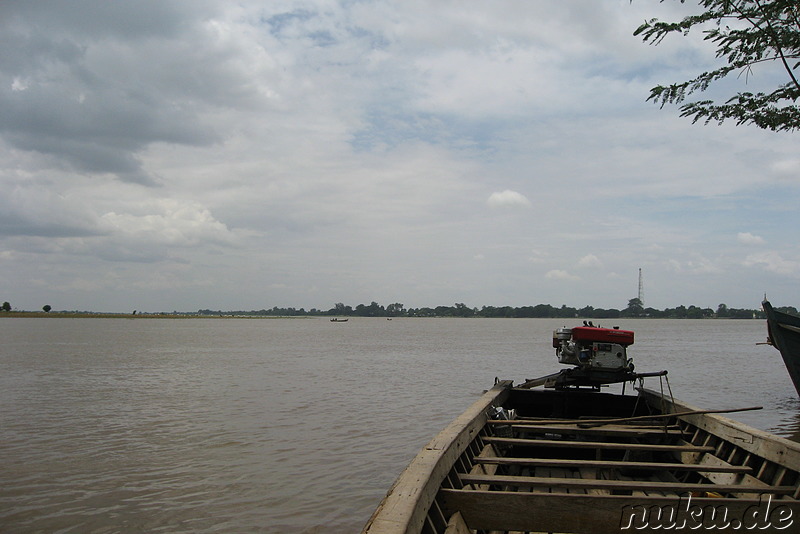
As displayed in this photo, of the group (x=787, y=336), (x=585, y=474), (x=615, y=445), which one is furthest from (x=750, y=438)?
(x=787, y=336)

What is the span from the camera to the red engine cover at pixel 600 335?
830 cm

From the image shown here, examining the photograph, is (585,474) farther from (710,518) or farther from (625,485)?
(710,518)

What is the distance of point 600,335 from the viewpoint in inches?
328

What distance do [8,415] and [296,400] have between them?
7.05 meters

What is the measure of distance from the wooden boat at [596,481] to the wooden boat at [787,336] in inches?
300

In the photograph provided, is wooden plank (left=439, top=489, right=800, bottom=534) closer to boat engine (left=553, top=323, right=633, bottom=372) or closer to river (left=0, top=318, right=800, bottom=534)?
river (left=0, top=318, right=800, bottom=534)

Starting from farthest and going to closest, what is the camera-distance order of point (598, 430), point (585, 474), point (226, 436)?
point (226, 436)
point (598, 430)
point (585, 474)

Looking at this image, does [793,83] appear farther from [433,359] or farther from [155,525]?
[433,359]

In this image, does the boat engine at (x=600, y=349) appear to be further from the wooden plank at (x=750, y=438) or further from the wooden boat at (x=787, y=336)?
the wooden boat at (x=787, y=336)

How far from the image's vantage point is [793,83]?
900 centimetres

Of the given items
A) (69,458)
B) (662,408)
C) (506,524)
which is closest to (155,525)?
(69,458)

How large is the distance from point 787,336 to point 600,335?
8538mm

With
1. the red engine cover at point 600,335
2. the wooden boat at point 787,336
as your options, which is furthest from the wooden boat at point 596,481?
the wooden boat at point 787,336

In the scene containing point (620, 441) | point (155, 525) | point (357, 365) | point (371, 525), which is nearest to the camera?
point (371, 525)
